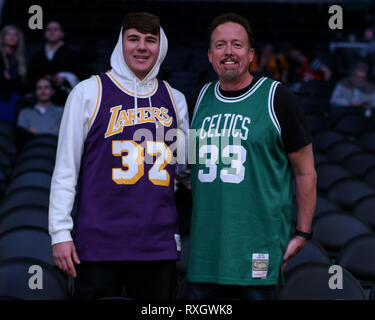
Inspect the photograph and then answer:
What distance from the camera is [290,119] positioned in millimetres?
2391

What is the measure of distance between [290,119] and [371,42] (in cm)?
1057

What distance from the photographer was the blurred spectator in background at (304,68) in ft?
32.4

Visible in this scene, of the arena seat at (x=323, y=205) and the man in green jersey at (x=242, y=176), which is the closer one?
the man in green jersey at (x=242, y=176)

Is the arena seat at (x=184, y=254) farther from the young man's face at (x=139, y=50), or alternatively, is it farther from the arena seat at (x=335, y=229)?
the young man's face at (x=139, y=50)

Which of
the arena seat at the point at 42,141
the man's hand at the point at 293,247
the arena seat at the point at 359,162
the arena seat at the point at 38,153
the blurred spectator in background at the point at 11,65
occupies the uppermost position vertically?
the blurred spectator in background at the point at 11,65

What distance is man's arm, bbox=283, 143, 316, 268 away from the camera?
245cm

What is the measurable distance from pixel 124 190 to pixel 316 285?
1165 millimetres

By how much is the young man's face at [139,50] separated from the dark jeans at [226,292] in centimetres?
89

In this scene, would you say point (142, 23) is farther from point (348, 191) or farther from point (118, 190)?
point (348, 191)

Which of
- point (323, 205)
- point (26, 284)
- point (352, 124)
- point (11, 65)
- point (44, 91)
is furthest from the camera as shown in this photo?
point (352, 124)

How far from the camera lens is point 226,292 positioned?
243 centimetres

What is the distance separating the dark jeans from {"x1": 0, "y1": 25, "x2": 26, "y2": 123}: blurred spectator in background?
16.3ft

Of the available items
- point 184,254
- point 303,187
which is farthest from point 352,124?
point 303,187

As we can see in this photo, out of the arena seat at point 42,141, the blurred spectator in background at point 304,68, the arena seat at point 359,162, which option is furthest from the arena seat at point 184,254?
the blurred spectator in background at point 304,68
